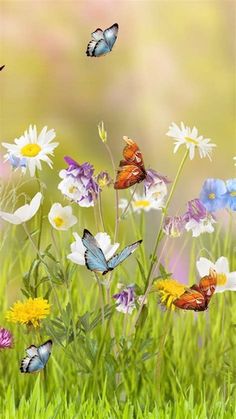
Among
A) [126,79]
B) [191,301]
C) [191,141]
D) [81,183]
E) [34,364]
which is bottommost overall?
[34,364]

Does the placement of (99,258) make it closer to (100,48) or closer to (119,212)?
(119,212)

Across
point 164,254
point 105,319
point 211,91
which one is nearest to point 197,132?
point 211,91

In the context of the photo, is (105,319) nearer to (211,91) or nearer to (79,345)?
(79,345)

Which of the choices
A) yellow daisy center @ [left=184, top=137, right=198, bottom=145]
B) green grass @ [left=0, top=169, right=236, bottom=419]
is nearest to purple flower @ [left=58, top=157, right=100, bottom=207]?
green grass @ [left=0, top=169, right=236, bottom=419]

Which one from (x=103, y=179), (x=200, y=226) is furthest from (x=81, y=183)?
(x=200, y=226)

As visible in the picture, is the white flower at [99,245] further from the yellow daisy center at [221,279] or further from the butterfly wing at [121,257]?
the yellow daisy center at [221,279]

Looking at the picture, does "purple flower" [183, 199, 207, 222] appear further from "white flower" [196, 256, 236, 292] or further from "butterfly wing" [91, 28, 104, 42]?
"butterfly wing" [91, 28, 104, 42]

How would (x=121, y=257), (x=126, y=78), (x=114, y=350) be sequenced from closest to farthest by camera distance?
(x=121, y=257) < (x=114, y=350) < (x=126, y=78)
